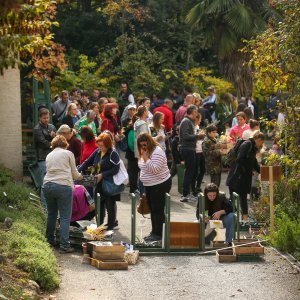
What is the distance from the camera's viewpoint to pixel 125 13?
103 feet

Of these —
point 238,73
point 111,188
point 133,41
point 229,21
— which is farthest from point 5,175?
point 238,73

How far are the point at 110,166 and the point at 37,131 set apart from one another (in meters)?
2.89

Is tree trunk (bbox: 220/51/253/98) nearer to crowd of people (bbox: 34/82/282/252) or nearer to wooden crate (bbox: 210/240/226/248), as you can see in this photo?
crowd of people (bbox: 34/82/282/252)

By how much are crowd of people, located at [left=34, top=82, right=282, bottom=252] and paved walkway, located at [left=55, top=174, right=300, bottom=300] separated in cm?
111

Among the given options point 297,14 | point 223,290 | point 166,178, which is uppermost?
point 297,14

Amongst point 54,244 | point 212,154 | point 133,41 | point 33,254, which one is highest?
point 133,41

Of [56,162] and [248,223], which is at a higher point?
[56,162]

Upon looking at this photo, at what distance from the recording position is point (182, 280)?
Result: 1418cm

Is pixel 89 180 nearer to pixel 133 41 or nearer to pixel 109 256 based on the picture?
pixel 109 256

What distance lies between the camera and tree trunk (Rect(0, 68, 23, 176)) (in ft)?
69.7

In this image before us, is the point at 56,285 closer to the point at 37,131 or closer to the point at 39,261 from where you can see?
the point at 39,261

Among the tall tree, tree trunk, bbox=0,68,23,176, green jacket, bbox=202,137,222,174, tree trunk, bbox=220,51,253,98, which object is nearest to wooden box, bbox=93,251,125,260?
green jacket, bbox=202,137,222,174

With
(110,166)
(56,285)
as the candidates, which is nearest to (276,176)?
(110,166)

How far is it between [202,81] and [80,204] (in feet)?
50.3
